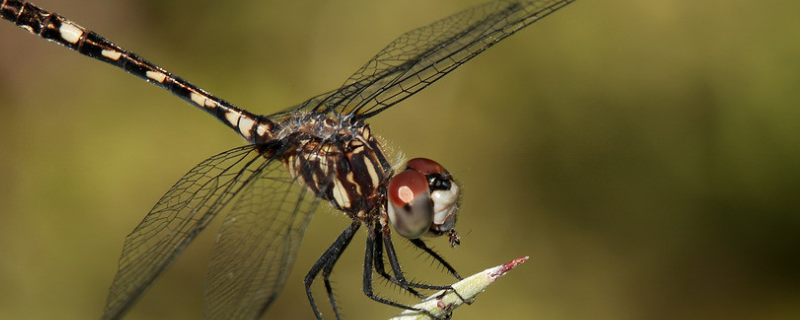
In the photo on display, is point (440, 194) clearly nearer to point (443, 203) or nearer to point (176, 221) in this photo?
point (443, 203)

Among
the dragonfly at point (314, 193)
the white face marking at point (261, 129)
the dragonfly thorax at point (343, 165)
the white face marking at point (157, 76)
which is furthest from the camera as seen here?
the white face marking at point (157, 76)

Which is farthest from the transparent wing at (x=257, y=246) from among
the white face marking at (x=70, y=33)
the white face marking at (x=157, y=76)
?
the white face marking at (x=70, y=33)

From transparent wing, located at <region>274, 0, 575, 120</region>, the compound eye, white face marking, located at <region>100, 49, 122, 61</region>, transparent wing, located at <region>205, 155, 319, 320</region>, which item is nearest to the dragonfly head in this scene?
the compound eye

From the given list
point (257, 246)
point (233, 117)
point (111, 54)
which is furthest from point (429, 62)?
point (111, 54)

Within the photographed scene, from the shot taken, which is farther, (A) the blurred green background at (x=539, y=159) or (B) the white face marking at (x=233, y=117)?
(A) the blurred green background at (x=539, y=159)

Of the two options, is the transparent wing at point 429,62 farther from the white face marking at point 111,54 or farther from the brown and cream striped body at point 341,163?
the white face marking at point 111,54

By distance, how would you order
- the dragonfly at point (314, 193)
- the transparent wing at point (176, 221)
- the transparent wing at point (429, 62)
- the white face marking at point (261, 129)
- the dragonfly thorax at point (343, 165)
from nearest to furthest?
the transparent wing at point (176, 221) < the dragonfly at point (314, 193) < the dragonfly thorax at point (343, 165) < the transparent wing at point (429, 62) < the white face marking at point (261, 129)

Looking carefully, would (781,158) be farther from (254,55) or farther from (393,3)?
(254,55)
